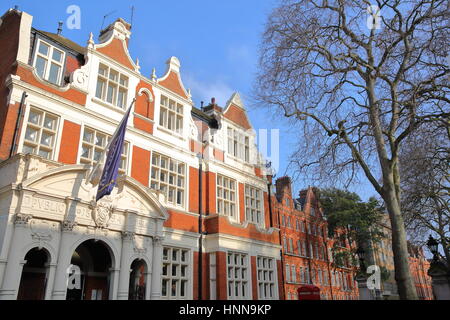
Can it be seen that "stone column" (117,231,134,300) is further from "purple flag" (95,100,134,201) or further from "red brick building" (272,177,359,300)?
"red brick building" (272,177,359,300)

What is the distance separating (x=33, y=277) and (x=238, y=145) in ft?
43.5

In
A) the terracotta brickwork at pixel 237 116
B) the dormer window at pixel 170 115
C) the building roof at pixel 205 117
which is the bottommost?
the dormer window at pixel 170 115

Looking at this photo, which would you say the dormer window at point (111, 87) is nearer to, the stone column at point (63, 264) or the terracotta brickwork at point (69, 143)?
the terracotta brickwork at point (69, 143)

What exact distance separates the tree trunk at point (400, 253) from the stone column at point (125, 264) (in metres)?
8.83

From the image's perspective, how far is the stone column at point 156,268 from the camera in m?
13.2

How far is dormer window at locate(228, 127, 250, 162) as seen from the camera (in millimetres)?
21672

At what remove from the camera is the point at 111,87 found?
52.8 feet

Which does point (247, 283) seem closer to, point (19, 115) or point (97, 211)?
point (97, 211)

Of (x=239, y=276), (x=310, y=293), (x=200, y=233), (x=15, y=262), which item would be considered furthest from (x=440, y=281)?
(x=15, y=262)

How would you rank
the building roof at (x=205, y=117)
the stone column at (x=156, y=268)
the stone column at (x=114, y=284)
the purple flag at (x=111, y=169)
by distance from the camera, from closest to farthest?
the purple flag at (x=111, y=169) < the stone column at (x=114, y=284) < the stone column at (x=156, y=268) < the building roof at (x=205, y=117)

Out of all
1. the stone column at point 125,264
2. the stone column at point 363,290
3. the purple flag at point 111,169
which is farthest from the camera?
the stone column at point 363,290

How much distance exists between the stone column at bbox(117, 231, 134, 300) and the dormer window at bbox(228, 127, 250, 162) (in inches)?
391

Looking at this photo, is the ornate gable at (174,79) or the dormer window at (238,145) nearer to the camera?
the ornate gable at (174,79)

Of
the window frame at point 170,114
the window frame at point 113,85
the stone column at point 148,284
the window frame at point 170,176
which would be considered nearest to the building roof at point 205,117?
the window frame at point 170,114
